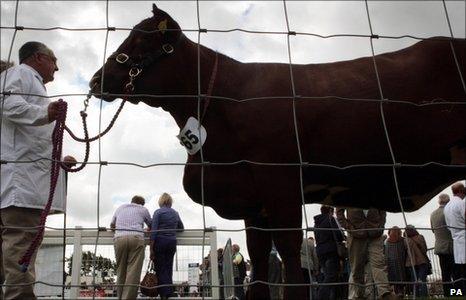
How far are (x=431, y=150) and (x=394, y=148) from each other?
10.5 inches

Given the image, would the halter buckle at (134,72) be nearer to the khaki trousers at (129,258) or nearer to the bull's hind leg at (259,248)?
the bull's hind leg at (259,248)

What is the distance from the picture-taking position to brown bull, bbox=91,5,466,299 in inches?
165

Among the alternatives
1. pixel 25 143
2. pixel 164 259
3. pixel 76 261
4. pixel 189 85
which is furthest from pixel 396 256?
pixel 25 143

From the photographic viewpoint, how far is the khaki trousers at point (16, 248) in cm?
363

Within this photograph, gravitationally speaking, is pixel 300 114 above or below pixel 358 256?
above

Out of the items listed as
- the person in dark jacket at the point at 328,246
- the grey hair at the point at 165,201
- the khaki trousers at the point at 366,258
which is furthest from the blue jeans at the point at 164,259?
the khaki trousers at the point at 366,258

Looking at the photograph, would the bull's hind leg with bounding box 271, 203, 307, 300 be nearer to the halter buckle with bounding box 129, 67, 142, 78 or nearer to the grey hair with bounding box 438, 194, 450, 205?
the halter buckle with bounding box 129, 67, 142, 78

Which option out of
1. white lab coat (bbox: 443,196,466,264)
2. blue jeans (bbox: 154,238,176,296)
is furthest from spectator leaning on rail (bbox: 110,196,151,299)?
white lab coat (bbox: 443,196,466,264)

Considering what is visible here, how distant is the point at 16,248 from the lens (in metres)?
3.66

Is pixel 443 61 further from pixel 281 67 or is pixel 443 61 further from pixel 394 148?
pixel 281 67

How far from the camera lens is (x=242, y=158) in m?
4.24

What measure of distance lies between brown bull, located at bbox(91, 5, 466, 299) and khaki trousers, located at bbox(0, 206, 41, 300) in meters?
1.19

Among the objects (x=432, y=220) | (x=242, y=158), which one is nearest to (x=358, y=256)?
(x=432, y=220)

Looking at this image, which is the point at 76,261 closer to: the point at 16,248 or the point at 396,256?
the point at 16,248
